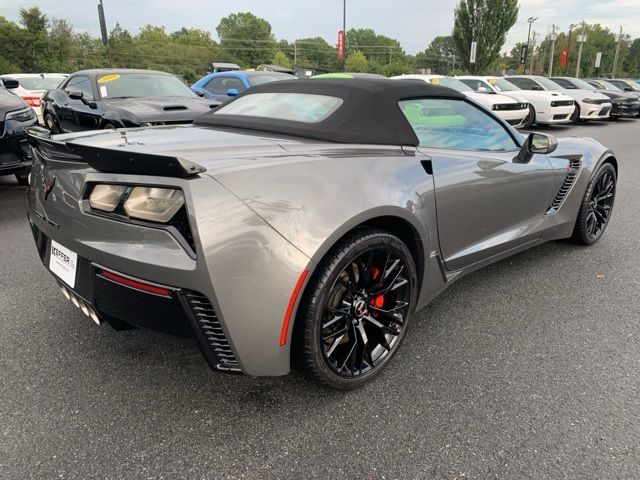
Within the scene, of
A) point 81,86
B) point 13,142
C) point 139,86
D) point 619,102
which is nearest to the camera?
point 13,142

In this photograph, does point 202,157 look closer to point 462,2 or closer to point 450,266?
point 450,266

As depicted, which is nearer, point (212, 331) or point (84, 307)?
point (212, 331)

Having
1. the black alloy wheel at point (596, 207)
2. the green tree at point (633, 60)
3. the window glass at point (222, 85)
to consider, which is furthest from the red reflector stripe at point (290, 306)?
the green tree at point (633, 60)

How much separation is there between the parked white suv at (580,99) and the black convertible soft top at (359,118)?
13394mm

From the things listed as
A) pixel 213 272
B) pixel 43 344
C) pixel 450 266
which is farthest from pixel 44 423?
pixel 450 266

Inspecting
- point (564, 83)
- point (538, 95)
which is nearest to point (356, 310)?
point (538, 95)

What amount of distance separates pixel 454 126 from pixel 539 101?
11515 mm

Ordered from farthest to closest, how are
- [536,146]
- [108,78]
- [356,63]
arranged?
[356,63] < [108,78] < [536,146]

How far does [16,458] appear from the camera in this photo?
5.47 ft

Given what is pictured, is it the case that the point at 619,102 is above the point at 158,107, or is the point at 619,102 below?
below

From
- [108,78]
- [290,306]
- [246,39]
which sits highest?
[246,39]

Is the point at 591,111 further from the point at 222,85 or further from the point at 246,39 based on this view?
the point at 246,39

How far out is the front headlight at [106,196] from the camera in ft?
5.66

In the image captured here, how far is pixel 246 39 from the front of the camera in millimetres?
89500
